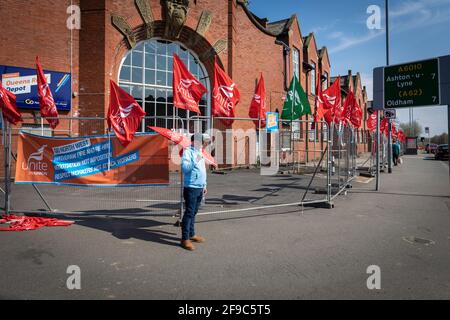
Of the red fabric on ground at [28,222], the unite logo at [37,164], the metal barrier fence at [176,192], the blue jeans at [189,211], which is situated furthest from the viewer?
the metal barrier fence at [176,192]

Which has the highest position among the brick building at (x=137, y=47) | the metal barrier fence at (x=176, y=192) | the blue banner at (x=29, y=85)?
the brick building at (x=137, y=47)

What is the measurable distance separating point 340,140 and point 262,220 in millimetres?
5008

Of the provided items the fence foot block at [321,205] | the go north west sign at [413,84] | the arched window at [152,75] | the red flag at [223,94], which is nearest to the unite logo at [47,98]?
the arched window at [152,75]

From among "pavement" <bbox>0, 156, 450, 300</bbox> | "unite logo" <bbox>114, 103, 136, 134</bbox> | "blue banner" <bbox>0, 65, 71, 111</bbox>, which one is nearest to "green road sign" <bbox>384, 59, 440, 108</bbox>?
"pavement" <bbox>0, 156, 450, 300</bbox>

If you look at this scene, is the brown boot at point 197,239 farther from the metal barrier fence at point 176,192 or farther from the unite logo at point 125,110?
the unite logo at point 125,110

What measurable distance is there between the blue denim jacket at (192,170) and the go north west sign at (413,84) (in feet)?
24.5

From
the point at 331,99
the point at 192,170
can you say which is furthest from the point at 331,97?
the point at 192,170

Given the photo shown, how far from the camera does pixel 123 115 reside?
278 inches

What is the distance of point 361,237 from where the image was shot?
19.9ft

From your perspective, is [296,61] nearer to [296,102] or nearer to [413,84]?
[296,102]

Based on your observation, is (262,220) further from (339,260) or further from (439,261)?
(439,261)

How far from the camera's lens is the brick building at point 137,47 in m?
14.4

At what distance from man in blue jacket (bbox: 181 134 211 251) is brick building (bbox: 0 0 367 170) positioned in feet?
24.0
